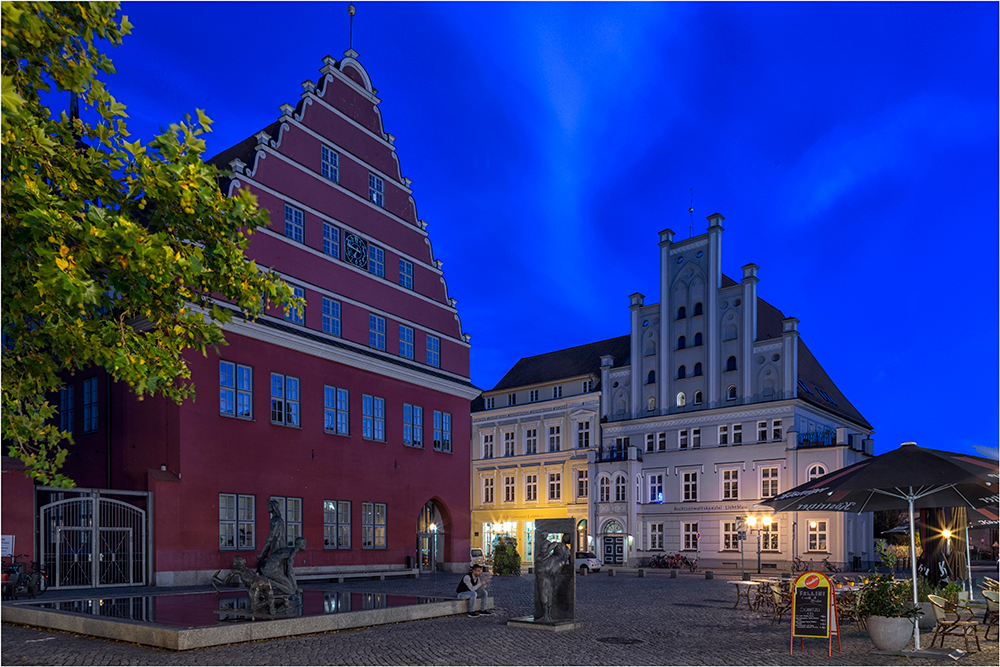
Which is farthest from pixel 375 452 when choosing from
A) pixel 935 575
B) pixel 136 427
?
pixel 935 575

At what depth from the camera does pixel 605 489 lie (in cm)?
5356

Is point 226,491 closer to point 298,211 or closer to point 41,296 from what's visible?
point 298,211

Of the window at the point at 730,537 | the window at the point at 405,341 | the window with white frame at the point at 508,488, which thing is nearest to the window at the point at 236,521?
the window at the point at 405,341

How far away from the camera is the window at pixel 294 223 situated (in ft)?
97.2

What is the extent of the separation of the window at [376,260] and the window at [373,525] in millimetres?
8522

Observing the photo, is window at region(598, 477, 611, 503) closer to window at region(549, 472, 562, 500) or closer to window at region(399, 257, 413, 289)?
window at region(549, 472, 562, 500)

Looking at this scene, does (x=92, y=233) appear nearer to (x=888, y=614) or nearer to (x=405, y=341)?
(x=888, y=614)

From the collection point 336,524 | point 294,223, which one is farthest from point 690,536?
point 294,223

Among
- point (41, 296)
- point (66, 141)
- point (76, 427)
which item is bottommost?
point (76, 427)

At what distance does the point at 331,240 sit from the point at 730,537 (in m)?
29.7

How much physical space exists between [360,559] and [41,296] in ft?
77.0

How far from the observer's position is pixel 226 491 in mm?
26328

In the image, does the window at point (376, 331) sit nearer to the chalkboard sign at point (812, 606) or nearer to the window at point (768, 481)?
the chalkboard sign at point (812, 606)

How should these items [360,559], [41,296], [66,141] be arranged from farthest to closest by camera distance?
[360,559], [66,141], [41,296]
